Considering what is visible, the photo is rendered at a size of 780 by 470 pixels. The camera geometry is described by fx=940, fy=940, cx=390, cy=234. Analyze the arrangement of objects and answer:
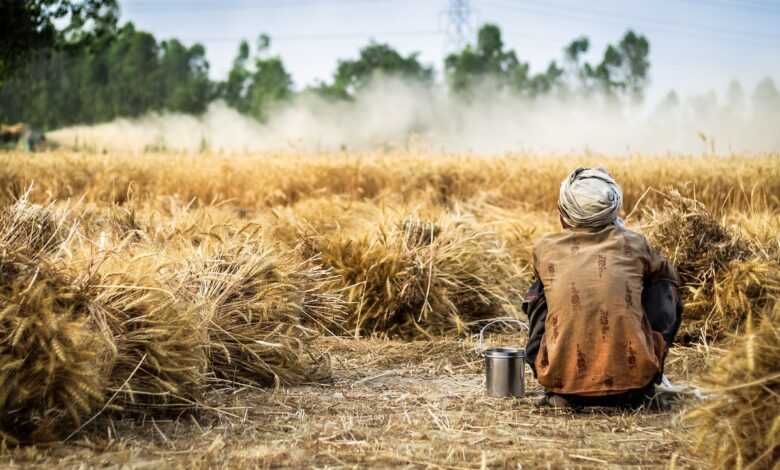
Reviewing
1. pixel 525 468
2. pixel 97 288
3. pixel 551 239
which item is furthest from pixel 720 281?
pixel 97 288

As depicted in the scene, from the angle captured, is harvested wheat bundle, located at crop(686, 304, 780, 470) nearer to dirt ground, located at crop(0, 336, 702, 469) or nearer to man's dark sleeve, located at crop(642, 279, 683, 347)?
dirt ground, located at crop(0, 336, 702, 469)

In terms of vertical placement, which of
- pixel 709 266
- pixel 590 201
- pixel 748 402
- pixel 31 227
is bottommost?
pixel 709 266

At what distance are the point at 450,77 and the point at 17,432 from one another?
60396mm

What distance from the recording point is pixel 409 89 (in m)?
61.1

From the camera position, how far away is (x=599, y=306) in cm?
413

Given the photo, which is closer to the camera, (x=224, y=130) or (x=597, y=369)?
(x=597, y=369)

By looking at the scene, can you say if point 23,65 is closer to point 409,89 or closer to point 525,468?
point 525,468

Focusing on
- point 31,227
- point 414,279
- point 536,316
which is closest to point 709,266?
point 414,279

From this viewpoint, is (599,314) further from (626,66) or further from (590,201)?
(626,66)

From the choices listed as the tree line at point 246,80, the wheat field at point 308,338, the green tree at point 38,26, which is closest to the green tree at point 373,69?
the tree line at point 246,80

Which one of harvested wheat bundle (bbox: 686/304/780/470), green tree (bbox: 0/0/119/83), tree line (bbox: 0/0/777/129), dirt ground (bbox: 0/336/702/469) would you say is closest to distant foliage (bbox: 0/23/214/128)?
tree line (bbox: 0/0/777/129)

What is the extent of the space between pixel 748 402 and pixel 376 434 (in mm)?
1494

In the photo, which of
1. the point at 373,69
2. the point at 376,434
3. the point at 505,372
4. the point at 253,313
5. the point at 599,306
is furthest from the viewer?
the point at 373,69

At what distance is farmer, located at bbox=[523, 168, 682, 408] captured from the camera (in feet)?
13.6
